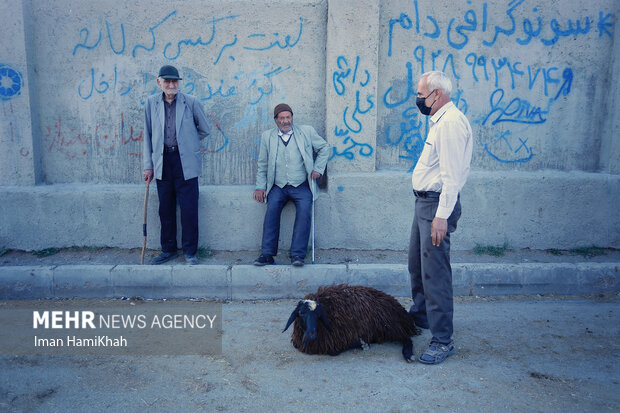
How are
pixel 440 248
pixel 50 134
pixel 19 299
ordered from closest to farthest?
pixel 440 248 < pixel 19 299 < pixel 50 134

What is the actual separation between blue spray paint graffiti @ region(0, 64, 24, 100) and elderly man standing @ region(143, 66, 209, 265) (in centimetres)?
156

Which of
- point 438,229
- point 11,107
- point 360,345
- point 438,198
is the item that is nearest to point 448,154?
point 438,198

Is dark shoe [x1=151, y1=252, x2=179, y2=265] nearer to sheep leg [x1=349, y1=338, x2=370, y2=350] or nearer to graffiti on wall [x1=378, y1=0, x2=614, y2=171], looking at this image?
sheep leg [x1=349, y1=338, x2=370, y2=350]

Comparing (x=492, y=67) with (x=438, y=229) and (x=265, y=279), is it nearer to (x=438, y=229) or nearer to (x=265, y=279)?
(x=438, y=229)

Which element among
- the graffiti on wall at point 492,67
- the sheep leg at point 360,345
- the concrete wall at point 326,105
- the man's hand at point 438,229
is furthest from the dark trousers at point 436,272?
the graffiti on wall at point 492,67

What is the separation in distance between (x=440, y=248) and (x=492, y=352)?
956 millimetres

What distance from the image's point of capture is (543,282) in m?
5.14

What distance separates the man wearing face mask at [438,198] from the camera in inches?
134

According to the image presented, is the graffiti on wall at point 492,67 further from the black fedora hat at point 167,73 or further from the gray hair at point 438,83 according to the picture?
the black fedora hat at point 167,73

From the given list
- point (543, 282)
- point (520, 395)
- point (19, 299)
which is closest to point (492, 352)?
point (520, 395)

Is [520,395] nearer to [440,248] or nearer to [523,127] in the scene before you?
[440,248]

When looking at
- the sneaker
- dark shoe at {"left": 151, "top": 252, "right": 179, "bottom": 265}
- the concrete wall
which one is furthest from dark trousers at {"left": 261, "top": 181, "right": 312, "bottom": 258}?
the sneaker

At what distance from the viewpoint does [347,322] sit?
12.4ft

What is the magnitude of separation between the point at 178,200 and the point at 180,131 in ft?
2.47
